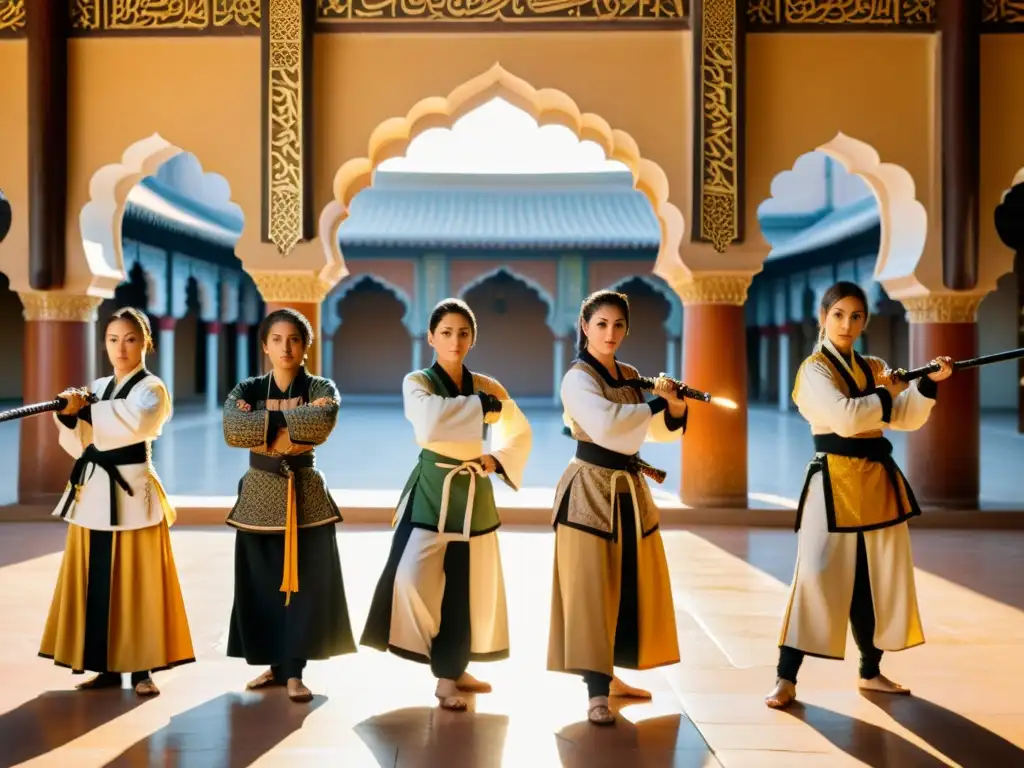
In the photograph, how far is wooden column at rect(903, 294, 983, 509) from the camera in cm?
Result: 717

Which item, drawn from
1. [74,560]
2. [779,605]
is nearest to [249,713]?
[74,560]

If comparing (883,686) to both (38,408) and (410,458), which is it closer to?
(38,408)

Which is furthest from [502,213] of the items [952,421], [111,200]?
[952,421]

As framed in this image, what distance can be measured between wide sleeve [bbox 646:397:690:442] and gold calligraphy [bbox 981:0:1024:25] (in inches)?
213

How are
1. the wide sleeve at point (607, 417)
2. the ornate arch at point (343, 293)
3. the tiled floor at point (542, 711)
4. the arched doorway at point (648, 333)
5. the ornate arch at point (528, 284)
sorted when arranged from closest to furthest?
the tiled floor at point (542, 711) < the wide sleeve at point (607, 417) < the ornate arch at point (528, 284) < the ornate arch at point (343, 293) < the arched doorway at point (648, 333)

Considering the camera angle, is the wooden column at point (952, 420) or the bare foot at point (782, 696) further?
the wooden column at point (952, 420)

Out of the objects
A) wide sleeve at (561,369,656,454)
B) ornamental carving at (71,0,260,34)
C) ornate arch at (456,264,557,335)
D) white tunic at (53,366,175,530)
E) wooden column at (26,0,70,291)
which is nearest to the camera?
wide sleeve at (561,369,656,454)

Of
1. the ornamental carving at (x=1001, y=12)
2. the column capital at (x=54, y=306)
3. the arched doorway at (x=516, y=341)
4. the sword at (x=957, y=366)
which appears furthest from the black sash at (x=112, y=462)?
the arched doorway at (x=516, y=341)

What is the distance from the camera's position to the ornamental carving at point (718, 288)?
282 inches

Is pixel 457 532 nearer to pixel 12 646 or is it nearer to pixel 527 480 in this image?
pixel 12 646

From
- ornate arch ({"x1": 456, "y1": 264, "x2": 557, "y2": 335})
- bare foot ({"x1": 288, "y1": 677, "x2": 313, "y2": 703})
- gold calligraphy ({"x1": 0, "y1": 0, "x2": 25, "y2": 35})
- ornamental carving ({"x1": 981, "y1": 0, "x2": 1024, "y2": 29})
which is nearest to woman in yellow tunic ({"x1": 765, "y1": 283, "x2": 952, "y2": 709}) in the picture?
bare foot ({"x1": 288, "y1": 677, "x2": 313, "y2": 703})

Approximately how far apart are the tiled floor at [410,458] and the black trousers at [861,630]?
387 cm

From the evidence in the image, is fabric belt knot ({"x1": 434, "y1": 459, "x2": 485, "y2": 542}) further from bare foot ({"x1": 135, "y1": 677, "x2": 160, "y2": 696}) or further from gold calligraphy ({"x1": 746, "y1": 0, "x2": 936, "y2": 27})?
gold calligraphy ({"x1": 746, "y1": 0, "x2": 936, "y2": 27})

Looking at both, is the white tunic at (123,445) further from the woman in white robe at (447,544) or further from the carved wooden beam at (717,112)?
the carved wooden beam at (717,112)
